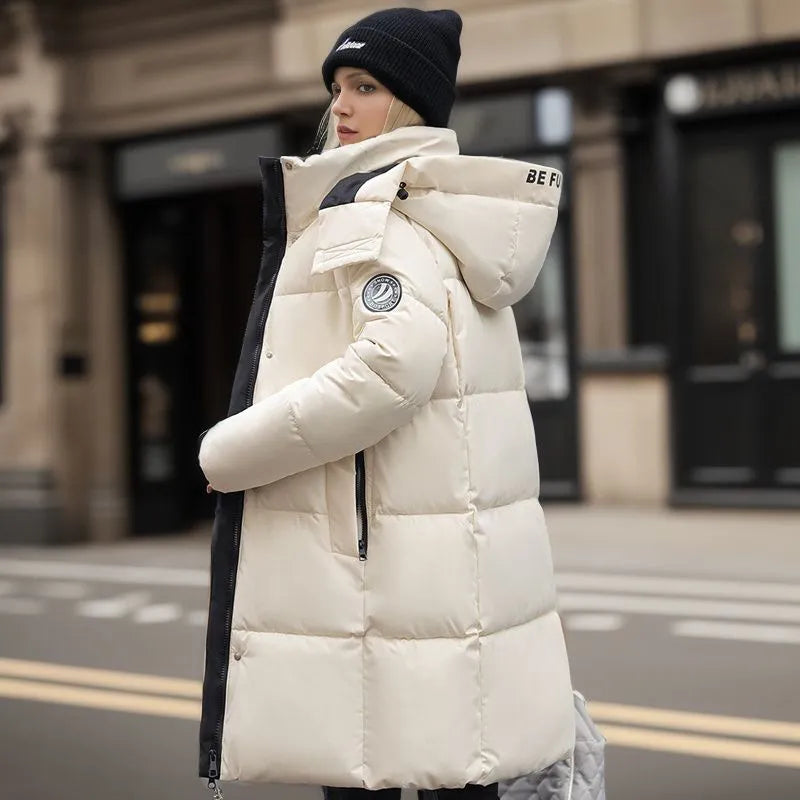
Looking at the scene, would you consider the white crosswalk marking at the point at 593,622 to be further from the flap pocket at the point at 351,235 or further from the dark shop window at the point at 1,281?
the dark shop window at the point at 1,281

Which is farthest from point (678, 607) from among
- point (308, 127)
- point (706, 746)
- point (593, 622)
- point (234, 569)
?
point (308, 127)

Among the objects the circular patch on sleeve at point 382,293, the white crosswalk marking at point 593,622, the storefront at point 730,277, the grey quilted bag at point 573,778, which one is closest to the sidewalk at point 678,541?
the storefront at point 730,277

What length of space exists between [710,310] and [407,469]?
8757 mm

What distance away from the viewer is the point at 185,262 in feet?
45.7

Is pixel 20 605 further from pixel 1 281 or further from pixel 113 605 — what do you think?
pixel 1 281

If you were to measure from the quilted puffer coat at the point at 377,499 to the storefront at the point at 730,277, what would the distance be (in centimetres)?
831

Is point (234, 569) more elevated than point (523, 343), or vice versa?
point (523, 343)

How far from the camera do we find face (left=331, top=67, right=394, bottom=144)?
8.79ft

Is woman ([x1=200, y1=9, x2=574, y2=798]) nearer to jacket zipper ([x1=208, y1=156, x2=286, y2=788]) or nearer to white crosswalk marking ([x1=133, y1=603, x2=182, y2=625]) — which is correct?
jacket zipper ([x1=208, y1=156, x2=286, y2=788])

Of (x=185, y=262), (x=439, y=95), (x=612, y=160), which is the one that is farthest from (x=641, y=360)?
(x=439, y=95)

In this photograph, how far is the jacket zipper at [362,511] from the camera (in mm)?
2518

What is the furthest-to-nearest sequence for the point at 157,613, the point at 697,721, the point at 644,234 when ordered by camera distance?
the point at 644,234, the point at 157,613, the point at 697,721

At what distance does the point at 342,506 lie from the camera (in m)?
2.54

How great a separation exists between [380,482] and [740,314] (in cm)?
878
